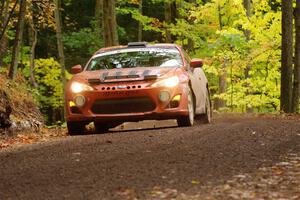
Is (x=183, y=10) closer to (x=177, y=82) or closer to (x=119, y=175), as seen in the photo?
(x=177, y=82)

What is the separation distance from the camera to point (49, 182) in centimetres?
471

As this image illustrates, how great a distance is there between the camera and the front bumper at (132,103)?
955 cm

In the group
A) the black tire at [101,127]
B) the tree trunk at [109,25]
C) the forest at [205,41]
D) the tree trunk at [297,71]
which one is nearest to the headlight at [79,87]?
the black tire at [101,127]

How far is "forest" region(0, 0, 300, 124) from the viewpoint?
17.8m

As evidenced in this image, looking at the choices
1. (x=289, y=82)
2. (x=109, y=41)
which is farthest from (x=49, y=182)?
(x=109, y=41)

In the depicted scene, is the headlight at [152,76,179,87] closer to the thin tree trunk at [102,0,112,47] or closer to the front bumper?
the front bumper

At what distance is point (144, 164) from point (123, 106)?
173 inches

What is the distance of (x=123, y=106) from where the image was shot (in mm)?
9680

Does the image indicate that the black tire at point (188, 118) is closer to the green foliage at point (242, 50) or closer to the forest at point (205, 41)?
the forest at point (205, 41)

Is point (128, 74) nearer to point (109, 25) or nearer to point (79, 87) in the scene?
point (79, 87)

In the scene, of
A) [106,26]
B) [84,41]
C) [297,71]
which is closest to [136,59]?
[297,71]

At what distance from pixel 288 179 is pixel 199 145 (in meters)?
2.09

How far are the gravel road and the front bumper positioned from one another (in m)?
1.69

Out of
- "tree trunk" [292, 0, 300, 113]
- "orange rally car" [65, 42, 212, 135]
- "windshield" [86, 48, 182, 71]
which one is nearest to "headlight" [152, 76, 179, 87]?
"orange rally car" [65, 42, 212, 135]
